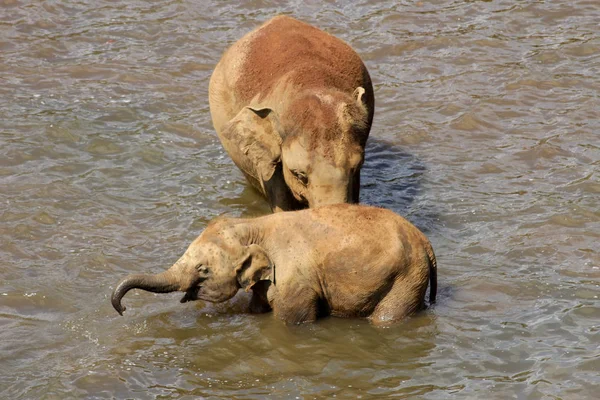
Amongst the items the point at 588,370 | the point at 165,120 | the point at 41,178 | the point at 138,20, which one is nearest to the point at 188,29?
the point at 138,20

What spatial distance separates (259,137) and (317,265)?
1.47 meters

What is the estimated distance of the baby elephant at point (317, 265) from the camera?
27.3 feet

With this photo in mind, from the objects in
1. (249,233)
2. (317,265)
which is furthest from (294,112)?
(317,265)

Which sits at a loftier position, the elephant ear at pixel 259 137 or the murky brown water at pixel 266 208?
the elephant ear at pixel 259 137

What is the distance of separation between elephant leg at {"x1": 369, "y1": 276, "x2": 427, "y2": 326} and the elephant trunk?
154 cm

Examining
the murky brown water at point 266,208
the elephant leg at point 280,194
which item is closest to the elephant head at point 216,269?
the murky brown water at point 266,208

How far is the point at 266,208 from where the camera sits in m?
11.0

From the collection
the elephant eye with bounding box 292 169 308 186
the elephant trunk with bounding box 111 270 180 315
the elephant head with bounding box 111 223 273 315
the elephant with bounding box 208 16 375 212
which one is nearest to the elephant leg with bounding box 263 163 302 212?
the elephant with bounding box 208 16 375 212

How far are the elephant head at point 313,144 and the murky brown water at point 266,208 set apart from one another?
1.05 m

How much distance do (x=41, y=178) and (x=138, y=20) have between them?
508cm

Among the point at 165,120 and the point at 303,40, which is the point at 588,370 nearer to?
the point at 303,40

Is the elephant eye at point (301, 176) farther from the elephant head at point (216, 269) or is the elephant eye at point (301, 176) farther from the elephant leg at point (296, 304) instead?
the elephant leg at point (296, 304)

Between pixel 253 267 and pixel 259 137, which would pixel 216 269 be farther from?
pixel 259 137

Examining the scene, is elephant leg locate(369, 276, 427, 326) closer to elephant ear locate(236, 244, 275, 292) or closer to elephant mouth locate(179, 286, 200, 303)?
elephant ear locate(236, 244, 275, 292)
